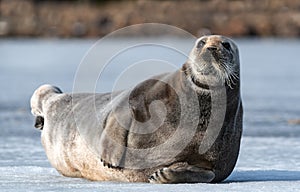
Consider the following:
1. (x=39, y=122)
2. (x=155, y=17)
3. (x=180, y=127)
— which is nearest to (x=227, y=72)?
(x=180, y=127)

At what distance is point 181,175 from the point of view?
4.60 metres

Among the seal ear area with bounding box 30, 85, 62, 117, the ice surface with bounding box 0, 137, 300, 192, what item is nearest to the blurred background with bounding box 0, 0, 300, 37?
the ice surface with bounding box 0, 137, 300, 192

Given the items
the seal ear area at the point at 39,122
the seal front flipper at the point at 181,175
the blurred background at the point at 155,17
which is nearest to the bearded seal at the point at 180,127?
the seal front flipper at the point at 181,175

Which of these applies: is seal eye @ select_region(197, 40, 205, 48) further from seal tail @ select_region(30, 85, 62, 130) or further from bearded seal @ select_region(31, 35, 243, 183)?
seal tail @ select_region(30, 85, 62, 130)

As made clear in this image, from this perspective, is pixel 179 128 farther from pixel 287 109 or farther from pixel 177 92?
pixel 287 109

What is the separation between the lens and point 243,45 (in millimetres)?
24141

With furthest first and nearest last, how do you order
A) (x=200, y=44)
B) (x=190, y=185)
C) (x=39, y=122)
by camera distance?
(x=39, y=122)
(x=200, y=44)
(x=190, y=185)

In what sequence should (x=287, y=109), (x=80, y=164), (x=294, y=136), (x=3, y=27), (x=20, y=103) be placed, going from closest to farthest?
(x=80, y=164) < (x=294, y=136) < (x=287, y=109) < (x=20, y=103) < (x=3, y=27)

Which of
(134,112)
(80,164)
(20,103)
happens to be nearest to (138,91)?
(134,112)

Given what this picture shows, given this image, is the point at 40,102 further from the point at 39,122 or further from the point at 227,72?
the point at 227,72

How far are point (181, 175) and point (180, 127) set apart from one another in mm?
239

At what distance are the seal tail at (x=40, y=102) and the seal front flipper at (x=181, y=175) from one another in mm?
1228

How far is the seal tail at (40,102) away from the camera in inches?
223

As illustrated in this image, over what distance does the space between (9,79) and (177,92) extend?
9.52m
